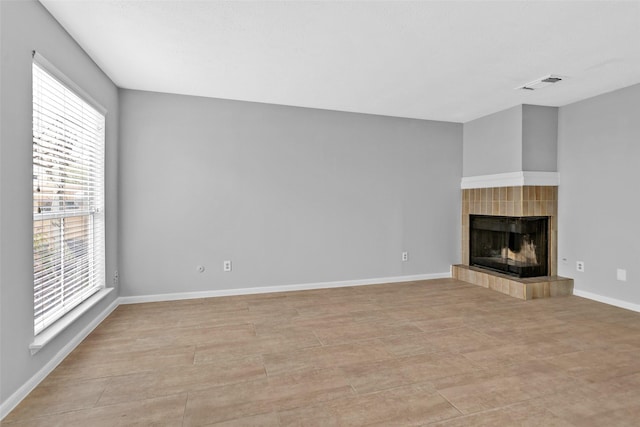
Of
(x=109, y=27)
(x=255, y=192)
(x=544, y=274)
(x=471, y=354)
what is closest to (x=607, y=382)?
(x=471, y=354)

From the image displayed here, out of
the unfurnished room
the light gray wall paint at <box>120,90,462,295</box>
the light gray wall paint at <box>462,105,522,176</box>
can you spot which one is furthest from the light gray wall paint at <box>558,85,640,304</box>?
the light gray wall paint at <box>120,90,462,295</box>

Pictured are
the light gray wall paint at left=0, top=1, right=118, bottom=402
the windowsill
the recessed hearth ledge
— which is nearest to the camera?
the light gray wall paint at left=0, top=1, right=118, bottom=402

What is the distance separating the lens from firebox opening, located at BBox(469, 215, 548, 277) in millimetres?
4422

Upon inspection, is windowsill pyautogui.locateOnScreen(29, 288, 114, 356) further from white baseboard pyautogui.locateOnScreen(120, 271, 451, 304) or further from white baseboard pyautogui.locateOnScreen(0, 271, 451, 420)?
white baseboard pyautogui.locateOnScreen(120, 271, 451, 304)

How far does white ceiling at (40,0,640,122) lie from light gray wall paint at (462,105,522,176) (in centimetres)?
41

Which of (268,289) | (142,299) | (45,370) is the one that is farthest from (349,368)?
(142,299)

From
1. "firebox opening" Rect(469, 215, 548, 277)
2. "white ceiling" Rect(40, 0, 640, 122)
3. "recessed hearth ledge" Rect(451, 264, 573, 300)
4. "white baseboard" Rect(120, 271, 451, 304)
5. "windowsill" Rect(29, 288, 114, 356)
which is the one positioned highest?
"white ceiling" Rect(40, 0, 640, 122)

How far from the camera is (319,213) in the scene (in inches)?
180

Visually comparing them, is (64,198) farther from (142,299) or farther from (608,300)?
(608,300)

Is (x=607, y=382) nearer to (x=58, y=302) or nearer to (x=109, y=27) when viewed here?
(x=58, y=302)

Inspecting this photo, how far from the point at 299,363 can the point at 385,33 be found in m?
2.43

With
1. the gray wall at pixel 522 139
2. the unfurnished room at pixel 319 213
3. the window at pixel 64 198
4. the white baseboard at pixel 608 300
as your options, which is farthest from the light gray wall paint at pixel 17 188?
the white baseboard at pixel 608 300

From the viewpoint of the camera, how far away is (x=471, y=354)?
102 inches

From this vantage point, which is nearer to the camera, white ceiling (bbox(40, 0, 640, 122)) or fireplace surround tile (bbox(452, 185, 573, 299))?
white ceiling (bbox(40, 0, 640, 122))
